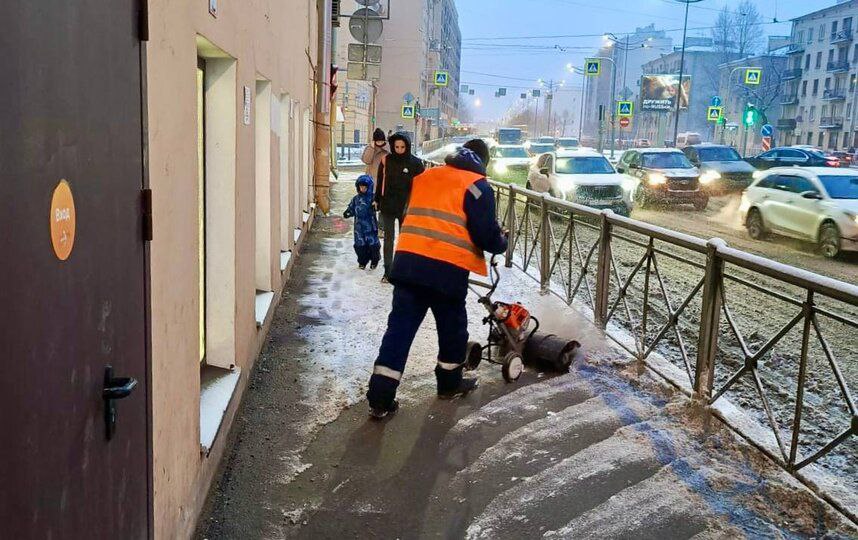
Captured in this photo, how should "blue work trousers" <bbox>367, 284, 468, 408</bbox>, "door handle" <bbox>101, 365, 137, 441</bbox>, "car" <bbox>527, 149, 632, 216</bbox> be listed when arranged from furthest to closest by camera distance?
"car" <bbox>527, 149, 632, 216</bbox>, "blue work trousers" <bbox>367, 284, 468, 408</bbox>, "door handle" <bbox>101, 365, 137, 441</bbox>

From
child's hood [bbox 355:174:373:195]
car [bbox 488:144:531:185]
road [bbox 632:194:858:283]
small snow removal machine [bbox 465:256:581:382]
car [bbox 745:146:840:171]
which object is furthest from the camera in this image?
car [bbox 745:146:840:171]

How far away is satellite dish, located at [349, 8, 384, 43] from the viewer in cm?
2255

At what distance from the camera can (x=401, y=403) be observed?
18.3 ft

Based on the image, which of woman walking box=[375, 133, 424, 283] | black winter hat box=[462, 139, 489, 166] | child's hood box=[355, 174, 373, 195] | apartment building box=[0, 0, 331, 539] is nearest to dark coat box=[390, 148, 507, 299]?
black winter hat box=[462, 139, 489, 166]

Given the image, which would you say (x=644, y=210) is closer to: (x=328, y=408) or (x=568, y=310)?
(x=568, y=310)

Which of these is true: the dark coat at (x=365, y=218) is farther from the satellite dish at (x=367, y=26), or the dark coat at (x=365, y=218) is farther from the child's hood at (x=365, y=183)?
the satellite dish at (x=367, y=26)

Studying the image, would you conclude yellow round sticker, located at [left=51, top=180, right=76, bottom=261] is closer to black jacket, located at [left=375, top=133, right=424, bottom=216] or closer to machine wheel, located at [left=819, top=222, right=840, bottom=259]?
black jacket, located at [left=375, top=133, right=424, bottom=216]

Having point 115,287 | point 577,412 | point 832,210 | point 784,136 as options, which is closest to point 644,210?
point 832,210

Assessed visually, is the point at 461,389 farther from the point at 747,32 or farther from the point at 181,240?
the point at 747,32

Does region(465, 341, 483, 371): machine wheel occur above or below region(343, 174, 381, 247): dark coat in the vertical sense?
below

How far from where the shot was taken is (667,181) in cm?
2188

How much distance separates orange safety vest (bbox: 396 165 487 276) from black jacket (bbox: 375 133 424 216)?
4.13 metres

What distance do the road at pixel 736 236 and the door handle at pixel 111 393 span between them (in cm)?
1144

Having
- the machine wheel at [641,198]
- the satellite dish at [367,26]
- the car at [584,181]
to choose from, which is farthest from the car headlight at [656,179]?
the satellite dish at [367,26]
